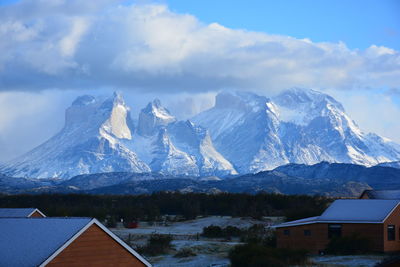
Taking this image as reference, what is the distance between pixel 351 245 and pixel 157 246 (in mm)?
12198

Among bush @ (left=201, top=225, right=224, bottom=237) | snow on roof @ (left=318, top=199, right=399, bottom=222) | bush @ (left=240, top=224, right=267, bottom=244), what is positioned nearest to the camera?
snow on roof @ (left=318, top=199, right=399, bottom=222)

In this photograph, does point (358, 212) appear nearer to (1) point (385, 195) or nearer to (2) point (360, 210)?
(2) point (360, 210)

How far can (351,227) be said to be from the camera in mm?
50219

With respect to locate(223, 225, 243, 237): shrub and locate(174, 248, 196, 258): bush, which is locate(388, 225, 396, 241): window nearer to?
locate(174, 248, 196, 258): bush

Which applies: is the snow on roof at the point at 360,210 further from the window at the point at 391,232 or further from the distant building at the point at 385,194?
the distant building at the point at 385,194

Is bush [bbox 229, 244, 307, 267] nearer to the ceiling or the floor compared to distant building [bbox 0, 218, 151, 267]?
nearer to the floor

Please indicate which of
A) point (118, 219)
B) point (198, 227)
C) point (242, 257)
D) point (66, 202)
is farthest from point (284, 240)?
point (66, 202)

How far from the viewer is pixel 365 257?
4694cm

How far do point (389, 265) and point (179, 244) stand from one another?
110 feet

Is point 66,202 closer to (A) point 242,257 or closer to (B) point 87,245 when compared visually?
(A) point 242,257

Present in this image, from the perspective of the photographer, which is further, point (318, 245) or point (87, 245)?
point (318, 245)

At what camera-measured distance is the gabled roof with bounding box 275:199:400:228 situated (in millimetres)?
50250

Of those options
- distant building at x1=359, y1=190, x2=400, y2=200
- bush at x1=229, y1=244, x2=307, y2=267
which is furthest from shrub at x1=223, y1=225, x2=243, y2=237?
bush at x1=229, y1=244, x2=307, y2=267

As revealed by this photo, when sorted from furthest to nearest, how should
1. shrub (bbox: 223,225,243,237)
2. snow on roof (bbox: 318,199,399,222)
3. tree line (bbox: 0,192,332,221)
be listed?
tree line (bbox: 0,192,332,221) → shrub (bbox: 223,225,243,237) → snow on roof (bbox: 318,199,399,222)
